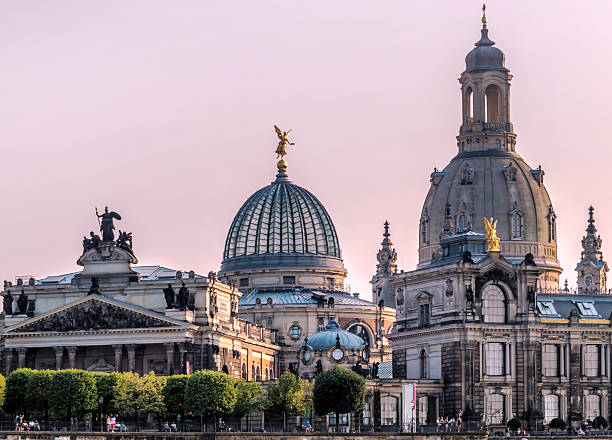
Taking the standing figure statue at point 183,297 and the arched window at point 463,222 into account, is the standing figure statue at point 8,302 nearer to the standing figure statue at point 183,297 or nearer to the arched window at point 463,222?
the standing figure statue at point 183,297

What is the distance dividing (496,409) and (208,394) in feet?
97.1

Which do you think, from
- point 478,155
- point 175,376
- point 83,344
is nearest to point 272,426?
point 175,376

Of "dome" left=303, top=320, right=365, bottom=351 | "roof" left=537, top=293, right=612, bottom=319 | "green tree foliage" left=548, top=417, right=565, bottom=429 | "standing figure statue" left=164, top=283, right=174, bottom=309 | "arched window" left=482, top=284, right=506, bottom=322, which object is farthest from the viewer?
"roof" left=537, top=293, right=612, bottom=319

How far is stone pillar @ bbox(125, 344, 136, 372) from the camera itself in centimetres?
16588

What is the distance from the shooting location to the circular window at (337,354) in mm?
168375

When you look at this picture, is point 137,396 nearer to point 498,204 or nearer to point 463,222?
point 463,222

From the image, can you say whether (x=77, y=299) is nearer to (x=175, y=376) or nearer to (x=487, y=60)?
(x=175, y=376)

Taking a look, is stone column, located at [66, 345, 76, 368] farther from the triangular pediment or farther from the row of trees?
the row of trees

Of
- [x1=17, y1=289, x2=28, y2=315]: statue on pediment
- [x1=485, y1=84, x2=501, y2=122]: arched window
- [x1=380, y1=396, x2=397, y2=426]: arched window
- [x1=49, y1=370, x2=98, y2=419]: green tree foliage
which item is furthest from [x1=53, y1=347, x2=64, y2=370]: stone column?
[x1=485, y1=84, x2=501, y2=122]: arched window

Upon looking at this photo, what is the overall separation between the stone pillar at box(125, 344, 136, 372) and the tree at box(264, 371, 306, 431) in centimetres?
1410

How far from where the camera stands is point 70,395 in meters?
148

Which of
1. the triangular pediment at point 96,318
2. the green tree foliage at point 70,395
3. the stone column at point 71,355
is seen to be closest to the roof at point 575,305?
the triangular pediment at point 96,318

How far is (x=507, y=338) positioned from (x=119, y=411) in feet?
120

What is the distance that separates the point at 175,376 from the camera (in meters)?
155
